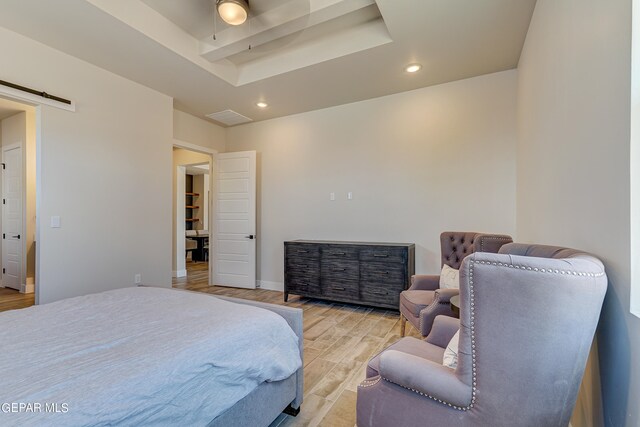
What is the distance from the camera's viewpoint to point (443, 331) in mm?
1703

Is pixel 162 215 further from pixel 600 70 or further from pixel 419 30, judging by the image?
pixel 600 70

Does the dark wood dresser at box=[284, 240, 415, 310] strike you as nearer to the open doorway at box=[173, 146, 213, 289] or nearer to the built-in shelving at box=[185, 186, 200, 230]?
the open doorway at box=[173, 146, 213, 289]

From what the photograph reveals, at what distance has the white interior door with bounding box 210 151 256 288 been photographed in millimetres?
4723

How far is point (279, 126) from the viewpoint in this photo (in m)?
4.75

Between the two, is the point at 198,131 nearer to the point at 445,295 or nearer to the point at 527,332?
the point at 445,295

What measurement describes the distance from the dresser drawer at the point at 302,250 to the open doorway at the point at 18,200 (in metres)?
3.72

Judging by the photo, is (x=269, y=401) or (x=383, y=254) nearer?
(x=269, y=401)

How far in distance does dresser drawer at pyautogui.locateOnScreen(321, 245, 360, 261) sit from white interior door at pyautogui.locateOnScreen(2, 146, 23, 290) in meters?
4.70

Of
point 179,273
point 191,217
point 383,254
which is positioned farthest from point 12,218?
point 383,254

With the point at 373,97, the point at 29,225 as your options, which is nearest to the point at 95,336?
the point at 373,97

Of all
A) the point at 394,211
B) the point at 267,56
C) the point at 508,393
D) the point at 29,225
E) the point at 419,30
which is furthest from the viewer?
the point at 29,225

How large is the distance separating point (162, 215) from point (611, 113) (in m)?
4.21

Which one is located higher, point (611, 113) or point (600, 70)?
point (600, 70)

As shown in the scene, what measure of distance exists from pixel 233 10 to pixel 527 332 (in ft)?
9.05
